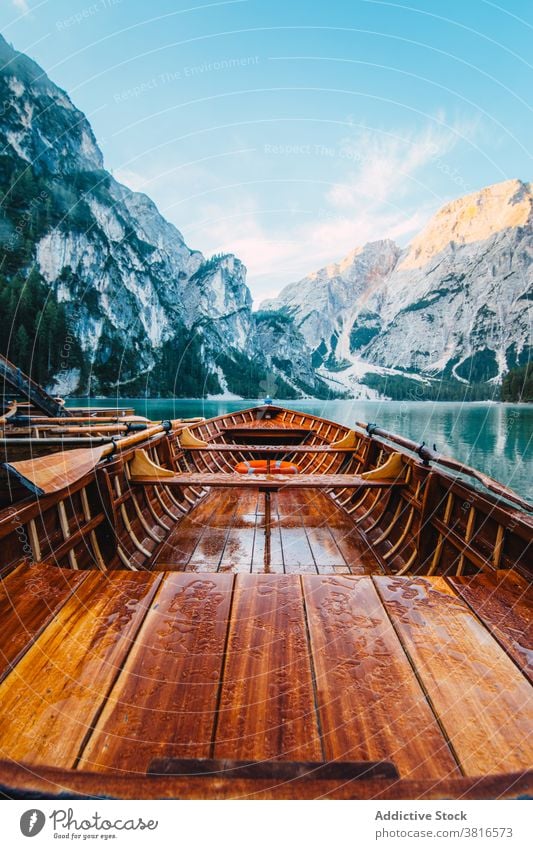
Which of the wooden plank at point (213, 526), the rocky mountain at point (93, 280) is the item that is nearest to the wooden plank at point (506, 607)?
the wooden plank at point (213, 526)

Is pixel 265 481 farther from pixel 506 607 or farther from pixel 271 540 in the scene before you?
pixel 506 607

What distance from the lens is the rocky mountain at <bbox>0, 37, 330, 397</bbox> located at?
163 ft

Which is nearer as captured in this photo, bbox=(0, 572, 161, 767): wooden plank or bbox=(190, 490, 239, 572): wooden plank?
bbox=(0, 572, 161, 767): wooden plank

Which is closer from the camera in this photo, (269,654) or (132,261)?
(269,654)

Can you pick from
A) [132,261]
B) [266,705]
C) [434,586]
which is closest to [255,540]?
[434,586]

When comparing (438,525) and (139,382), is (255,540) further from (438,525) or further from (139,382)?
(139,382)

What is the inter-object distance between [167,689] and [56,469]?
8.23ft

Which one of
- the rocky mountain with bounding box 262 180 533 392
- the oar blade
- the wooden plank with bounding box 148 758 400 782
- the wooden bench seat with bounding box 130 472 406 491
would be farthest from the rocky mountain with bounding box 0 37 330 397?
the wooden plank with bounding box 148 758 400 782

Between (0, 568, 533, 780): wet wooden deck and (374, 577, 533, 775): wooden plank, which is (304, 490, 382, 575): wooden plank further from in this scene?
(374, 577, 533, 775): wooden plank

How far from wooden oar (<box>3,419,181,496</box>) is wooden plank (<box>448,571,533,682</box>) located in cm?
322

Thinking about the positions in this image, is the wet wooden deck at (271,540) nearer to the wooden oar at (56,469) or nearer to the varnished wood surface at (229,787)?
the wooden oar at (56,469)

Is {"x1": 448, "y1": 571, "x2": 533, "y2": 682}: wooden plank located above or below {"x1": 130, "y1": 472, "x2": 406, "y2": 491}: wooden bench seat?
below

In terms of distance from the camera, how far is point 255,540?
Result: 4.75 meters

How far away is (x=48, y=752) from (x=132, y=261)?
82.5 meters
